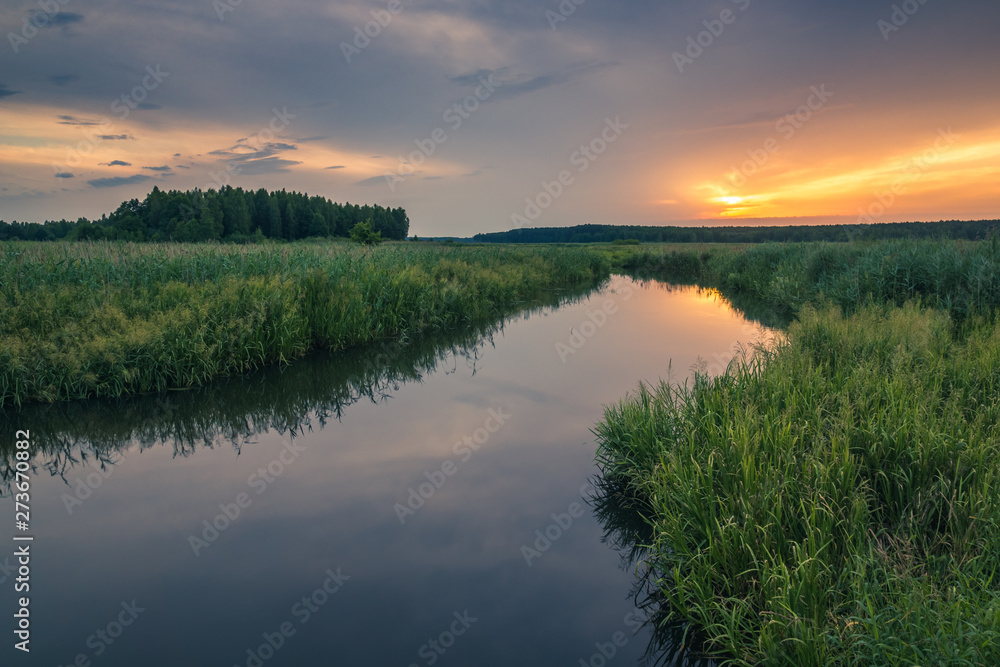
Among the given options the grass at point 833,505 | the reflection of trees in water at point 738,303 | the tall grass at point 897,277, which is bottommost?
the reflection of trees in water at point 738,303

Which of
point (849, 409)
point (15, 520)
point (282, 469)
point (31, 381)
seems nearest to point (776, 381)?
point (849, 409)

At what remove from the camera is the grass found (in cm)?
258

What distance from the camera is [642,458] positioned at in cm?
508

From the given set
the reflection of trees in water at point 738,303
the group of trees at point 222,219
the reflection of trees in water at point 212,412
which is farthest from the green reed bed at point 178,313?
the group of trees at point 222,219

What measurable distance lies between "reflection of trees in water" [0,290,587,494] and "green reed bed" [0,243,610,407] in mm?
400

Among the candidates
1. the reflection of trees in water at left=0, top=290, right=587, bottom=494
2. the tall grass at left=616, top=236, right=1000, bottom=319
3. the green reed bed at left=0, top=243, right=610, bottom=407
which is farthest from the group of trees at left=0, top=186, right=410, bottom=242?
the tall grass at left=616, top=236, right=1000, bottom=319

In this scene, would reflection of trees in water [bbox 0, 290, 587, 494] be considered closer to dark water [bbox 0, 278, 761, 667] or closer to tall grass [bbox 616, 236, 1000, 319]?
dark water [bbox 0, 278, 761, 667]

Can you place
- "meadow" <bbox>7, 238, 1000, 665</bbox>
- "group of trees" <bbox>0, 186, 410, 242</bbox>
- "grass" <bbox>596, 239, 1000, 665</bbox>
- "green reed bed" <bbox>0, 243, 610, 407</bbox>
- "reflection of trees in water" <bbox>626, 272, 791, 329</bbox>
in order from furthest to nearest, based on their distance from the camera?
"group of trees" <bbox>0, 186, 410, 242</bbox>
"reflection of trees in water" <bbox>626, 272, 791, 329</bbox>
"green reed bed" <bbox>0, 243, 610, 407</bbox>
"meadow" <bbox>7, 238, 1000, 665</bbox>
"grass" <bbox>596, 239, 1000, 665</bbox>

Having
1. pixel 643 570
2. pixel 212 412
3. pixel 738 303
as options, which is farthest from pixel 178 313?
pixel 738 303

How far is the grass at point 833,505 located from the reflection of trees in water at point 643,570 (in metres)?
0.10

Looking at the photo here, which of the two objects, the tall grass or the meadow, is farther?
the tall grass

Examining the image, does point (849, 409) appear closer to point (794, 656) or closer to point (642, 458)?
point (642, 458)

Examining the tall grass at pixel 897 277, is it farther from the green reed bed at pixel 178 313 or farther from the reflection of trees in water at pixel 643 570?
the green reed bed at pixel 178 313

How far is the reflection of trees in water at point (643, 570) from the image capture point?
10.8 feet
